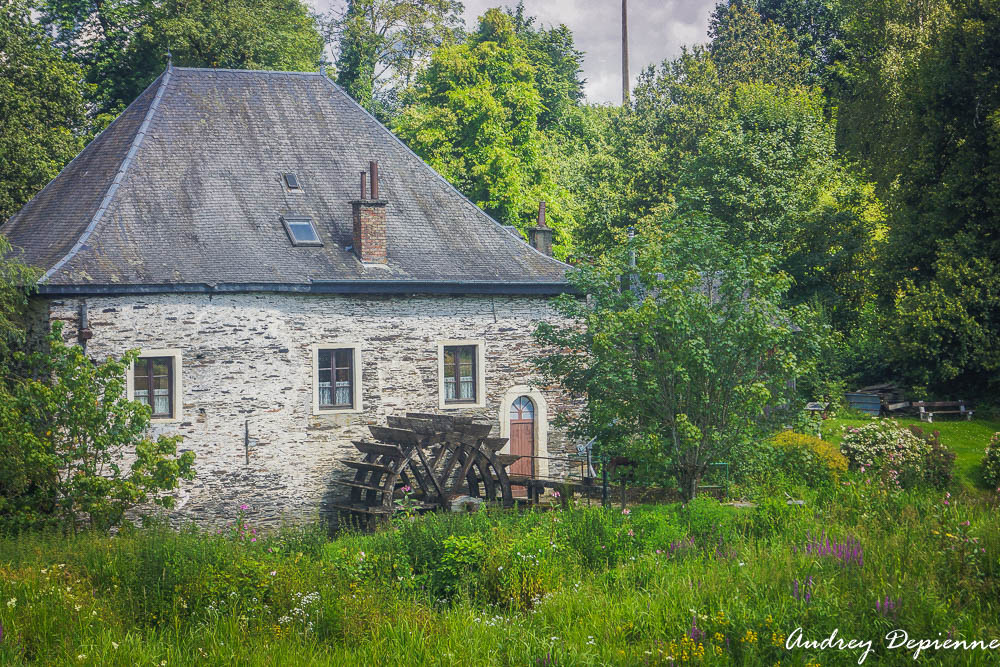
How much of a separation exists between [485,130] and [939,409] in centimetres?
1518

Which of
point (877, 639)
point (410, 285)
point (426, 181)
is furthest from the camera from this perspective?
point (426, 181)

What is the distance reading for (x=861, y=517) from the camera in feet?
35.8

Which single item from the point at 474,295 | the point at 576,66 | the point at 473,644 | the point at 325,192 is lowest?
the point at 473,644

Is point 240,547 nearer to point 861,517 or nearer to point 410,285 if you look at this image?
point 861,517

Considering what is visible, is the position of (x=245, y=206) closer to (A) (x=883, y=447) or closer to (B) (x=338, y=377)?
(B) (x=338, y=377)

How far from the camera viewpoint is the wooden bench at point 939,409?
23141 mm

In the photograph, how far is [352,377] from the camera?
696 inches

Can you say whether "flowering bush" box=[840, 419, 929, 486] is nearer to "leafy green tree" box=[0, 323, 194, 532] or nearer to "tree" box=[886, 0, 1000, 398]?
"tree" box=[886, 0, 1000, 398]

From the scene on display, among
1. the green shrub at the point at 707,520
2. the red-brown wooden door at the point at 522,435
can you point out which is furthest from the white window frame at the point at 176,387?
the green shrub at the point at 707,520

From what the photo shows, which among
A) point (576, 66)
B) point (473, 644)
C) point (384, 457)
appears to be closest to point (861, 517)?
point (473, 644)

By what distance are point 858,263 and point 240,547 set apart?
22.9 metres

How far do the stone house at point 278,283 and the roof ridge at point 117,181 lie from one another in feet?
0.13

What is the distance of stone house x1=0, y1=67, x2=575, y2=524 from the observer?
1620 cm

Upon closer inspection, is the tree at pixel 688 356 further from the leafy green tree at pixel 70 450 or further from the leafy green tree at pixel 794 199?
the leafy green tree at pixel 794 199
